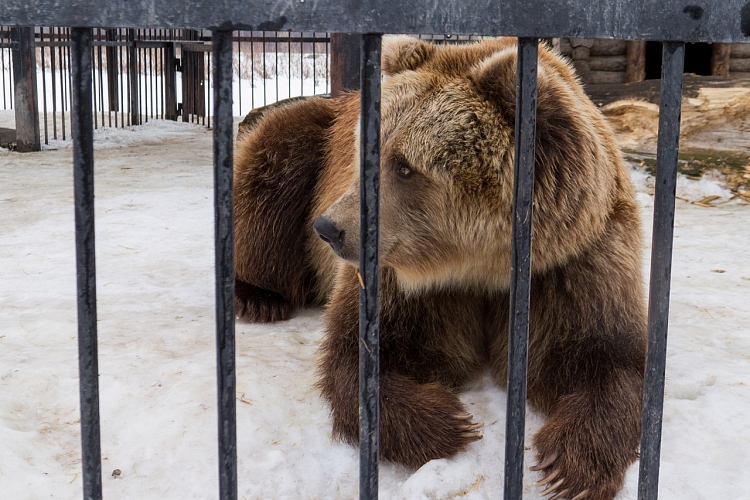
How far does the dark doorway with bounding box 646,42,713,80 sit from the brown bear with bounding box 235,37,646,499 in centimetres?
637

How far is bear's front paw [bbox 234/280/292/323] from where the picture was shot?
12.6ft

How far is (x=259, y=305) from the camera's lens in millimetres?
3891

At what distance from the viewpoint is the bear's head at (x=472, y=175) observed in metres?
2.35

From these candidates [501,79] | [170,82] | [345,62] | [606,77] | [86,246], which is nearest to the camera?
[86,246]

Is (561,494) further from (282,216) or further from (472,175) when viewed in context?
(282,216)

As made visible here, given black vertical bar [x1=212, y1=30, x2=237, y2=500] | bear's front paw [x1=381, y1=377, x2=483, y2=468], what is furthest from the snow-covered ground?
black vertical bar [x1=212, y1=30, x2=237, y2=500]

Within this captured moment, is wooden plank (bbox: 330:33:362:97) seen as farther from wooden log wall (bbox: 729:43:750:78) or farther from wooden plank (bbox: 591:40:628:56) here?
wooden log wall (bbox: 729:43:750:78)

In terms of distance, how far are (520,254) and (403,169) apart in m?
1.09

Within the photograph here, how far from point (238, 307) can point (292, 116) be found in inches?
41.9

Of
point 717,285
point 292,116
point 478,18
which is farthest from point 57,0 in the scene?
point 717,285

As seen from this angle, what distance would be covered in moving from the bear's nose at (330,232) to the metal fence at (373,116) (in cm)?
89

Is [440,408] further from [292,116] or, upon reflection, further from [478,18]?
[292,116]

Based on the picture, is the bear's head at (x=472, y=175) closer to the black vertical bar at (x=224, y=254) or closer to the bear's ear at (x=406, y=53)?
the bear's ear at (x=406, y=53)

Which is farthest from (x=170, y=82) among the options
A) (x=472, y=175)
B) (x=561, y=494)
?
(x=561, y=494)
